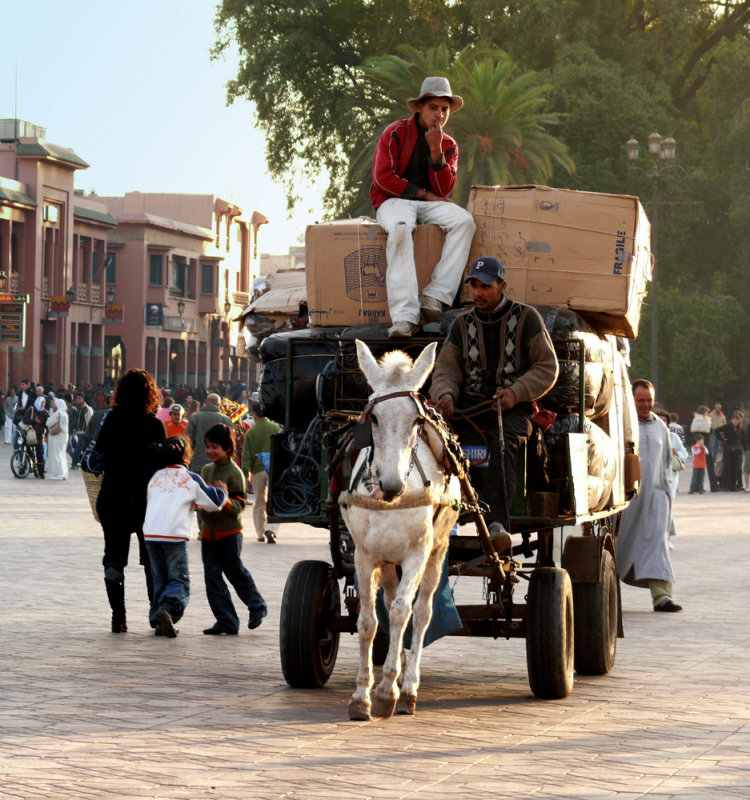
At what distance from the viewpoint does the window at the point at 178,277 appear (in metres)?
91.0

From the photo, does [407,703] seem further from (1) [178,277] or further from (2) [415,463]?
(1) [178,277]

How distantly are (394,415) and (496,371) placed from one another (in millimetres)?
1380

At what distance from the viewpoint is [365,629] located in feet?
27.8

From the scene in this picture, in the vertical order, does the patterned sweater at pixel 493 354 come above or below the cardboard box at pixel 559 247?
below

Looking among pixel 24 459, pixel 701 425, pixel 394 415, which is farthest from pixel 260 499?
pixel 701 425

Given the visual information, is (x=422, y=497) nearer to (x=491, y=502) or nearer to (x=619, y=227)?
(x=491, y=502)

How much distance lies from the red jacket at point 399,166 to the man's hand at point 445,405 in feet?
6.17

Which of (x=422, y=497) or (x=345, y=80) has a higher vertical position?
(x=345, y=80)

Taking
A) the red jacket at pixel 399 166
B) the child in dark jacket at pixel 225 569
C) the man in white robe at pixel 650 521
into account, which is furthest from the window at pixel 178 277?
the red jacket at pixel 399 166

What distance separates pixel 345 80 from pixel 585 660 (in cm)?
4718

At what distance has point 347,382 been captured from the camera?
32.2 ft

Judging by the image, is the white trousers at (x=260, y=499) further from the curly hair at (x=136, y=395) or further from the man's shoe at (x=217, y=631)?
the man's shoe at (x=217, y=631)

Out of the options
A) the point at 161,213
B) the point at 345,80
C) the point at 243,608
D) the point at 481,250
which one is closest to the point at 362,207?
the point at 345,80

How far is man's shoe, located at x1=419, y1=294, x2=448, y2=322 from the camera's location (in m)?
10.1
